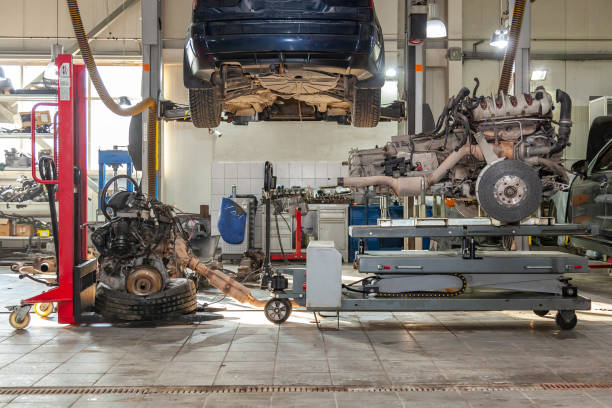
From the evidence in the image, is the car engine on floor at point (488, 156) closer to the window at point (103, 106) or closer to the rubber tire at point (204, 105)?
the rubber tire at point (204, 105)

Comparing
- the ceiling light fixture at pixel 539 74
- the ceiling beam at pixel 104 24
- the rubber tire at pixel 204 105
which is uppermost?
the ceiling beam at pixel 104 24

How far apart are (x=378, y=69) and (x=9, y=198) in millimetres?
8684

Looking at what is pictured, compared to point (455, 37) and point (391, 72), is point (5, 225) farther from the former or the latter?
point (455, 37)

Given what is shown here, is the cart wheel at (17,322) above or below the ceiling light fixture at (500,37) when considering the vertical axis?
below

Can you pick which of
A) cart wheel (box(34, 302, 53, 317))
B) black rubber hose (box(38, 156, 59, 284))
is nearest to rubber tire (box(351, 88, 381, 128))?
black rubber hose (box(38, 156, 59, 284))

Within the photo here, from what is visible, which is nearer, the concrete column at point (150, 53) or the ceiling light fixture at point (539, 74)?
the concrete column at point (150, 53)

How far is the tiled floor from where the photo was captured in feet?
9.13

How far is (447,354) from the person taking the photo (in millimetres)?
3646

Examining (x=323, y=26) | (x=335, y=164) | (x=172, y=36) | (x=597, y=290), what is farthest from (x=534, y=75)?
(x=323, y=26)

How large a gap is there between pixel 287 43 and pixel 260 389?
2.66 metres

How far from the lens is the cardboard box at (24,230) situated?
1044 cm

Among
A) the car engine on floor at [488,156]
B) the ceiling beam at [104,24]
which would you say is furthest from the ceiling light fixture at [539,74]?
the ceiling beam at [104,24]

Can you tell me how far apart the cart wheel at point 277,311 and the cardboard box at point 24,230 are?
752 cm

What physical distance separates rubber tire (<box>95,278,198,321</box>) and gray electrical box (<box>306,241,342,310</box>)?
1.16 meters
